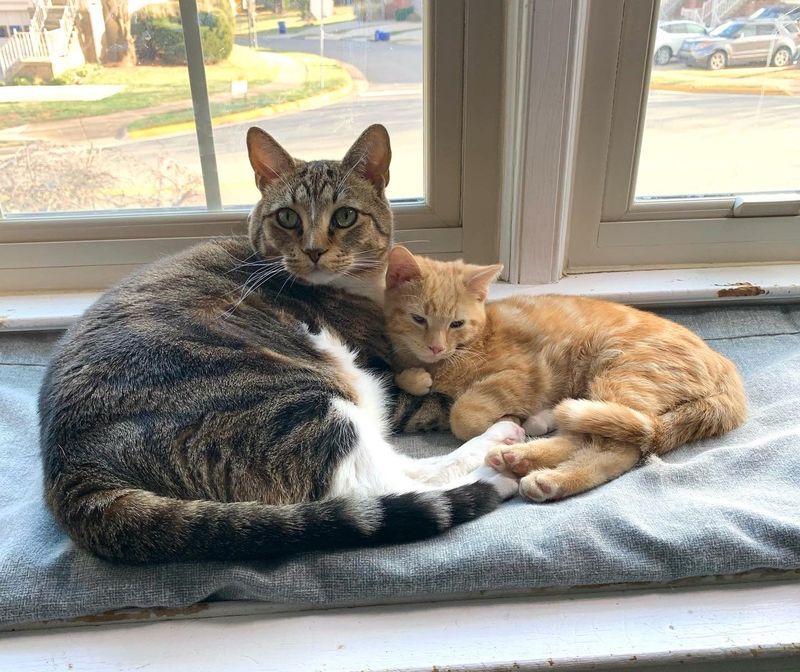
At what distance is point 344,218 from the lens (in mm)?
1424

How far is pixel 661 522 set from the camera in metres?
1.04

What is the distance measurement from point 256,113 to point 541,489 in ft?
4.07

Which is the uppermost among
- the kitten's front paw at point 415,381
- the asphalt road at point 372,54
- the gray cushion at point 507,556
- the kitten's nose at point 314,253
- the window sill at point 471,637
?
the asphalt road at point 372,54

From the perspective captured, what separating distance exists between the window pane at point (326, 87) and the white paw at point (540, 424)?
0.77 metres

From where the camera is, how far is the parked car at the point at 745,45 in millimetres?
1603

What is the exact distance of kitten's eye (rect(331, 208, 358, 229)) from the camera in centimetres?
142

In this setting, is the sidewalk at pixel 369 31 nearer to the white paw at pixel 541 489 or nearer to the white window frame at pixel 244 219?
the white window frame at pixel 244 219

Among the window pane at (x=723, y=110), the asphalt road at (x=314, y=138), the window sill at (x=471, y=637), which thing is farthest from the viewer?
the asphalt road at (x=314, y=138)

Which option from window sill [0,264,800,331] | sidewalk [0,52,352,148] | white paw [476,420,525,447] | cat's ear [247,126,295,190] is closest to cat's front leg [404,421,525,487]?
white paw [476,420,525,447]

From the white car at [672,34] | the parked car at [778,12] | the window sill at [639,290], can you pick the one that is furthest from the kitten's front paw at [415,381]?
the parked car at [778,12]

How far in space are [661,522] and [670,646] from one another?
193 mm

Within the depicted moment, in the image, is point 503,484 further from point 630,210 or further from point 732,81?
point 732,81

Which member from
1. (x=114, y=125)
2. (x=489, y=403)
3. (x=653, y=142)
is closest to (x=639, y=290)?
(x=653, y=142)

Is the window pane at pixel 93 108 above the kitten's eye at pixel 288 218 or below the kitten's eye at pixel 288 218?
above
